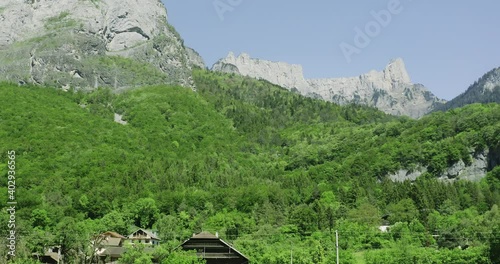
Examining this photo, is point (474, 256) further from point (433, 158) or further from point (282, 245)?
point (433, 158)

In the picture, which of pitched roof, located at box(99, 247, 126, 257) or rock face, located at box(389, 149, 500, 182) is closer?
pitched roof, located at box(99, 247, 126, 257)

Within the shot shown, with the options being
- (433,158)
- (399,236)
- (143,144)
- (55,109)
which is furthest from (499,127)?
(55,109)

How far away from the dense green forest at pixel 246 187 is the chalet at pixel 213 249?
3.29 metres

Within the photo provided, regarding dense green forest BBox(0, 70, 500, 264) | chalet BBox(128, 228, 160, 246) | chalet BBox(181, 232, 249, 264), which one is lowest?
chalet BBox(181, 232, 249, 264)

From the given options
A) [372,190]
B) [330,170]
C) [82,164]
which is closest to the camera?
[372,190]

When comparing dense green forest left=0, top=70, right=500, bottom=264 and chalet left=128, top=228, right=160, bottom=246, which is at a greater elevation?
dense green forest left=0, top=70, right=500, bottom=264

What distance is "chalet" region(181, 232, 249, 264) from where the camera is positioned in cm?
6088

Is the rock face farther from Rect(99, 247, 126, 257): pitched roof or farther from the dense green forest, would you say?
Rect(99, 247, 126, 257): pitched roof

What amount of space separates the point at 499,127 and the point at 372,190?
43235mm

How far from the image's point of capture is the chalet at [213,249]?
200 feet

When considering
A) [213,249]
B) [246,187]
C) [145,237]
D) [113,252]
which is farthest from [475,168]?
[213,249]

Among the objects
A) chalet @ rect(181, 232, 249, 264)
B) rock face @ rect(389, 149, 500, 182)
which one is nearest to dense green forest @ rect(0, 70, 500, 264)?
rock face @ rect(389, 149, 500, 182)

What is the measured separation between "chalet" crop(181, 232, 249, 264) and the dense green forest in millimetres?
3289

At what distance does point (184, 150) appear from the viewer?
18338cm
